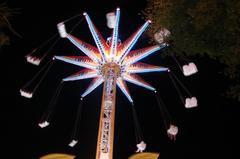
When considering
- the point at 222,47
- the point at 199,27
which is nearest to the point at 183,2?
the point at 199,27

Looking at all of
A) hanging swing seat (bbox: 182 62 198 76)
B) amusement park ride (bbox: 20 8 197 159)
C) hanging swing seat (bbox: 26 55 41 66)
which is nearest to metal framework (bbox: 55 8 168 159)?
amusement park ride (bbox: 20 8 197 159)

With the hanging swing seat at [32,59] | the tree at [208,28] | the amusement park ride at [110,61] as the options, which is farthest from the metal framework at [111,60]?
the tree at [208,28]

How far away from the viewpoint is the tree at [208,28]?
1022cm

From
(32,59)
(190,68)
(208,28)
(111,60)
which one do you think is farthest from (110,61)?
(208,28)

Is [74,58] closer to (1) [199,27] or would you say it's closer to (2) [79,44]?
(2) [79,44]

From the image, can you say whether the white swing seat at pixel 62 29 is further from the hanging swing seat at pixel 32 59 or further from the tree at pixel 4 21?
the tree at pixel 4 21

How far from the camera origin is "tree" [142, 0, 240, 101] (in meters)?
10.2

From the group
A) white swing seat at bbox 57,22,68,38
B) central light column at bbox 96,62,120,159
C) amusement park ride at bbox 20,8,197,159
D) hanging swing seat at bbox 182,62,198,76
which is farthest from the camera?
white swing seat at bbox 57,22,68,38

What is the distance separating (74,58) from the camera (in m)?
19.6

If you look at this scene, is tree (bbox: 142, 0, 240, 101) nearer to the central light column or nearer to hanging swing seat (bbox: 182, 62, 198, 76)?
hanging swing seat (bbox: 182, 62, 198, 76)

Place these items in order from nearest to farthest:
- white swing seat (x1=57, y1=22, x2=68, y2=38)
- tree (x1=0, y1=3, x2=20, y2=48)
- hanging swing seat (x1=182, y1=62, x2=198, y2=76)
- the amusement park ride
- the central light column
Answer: tree (x1=0, y1=3, x2=20, y2=48)
hanging swing seat (x1=182, y1=62, x2=198, y2=76)
the central light column
the amusement park ride
white swing seat (x1=57, y1=22, x2=68, y2=38)

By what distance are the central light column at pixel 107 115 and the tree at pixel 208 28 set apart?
23.4 feet

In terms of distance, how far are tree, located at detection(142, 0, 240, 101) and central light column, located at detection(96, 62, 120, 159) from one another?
7.14 metres

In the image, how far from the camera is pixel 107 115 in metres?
18.3
